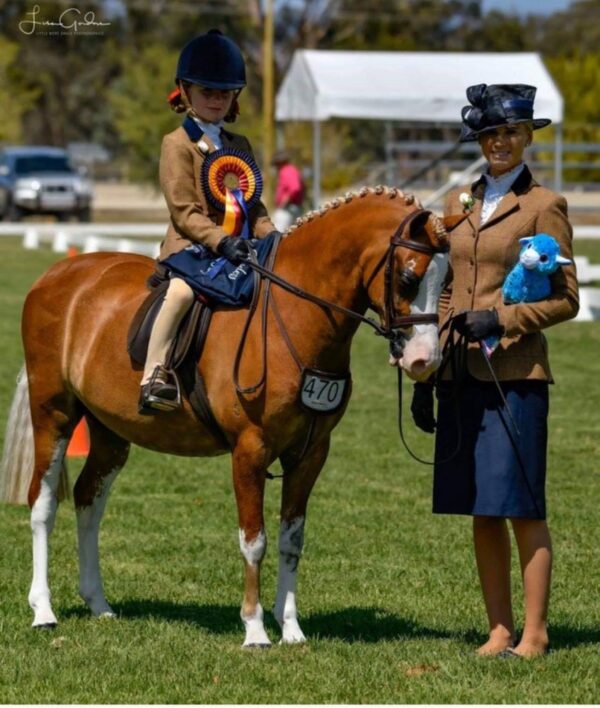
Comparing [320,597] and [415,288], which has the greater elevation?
[415,288]

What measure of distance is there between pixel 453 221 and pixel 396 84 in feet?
98.4

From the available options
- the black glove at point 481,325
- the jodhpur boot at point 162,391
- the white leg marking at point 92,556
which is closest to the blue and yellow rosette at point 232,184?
the jodhpur boot at point 162,391

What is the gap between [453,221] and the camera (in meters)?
6.52

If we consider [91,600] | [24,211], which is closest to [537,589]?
[91,600]

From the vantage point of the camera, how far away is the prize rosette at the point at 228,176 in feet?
22.9

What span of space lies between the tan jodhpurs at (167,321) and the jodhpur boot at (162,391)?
0.12 feet

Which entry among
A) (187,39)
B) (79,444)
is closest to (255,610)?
(79,444)

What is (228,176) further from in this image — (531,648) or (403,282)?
(531,648)

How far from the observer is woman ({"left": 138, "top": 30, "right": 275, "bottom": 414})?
270 inches

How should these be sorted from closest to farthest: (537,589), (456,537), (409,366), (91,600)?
(409,366)
(537,589)
(91,600)
(456,537)

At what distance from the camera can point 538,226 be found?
21.4 feet

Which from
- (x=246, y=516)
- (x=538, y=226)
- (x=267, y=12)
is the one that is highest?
(x=267, y=12)

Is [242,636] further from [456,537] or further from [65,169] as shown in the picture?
[65,169]

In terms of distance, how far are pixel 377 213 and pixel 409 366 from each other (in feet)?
2.48
